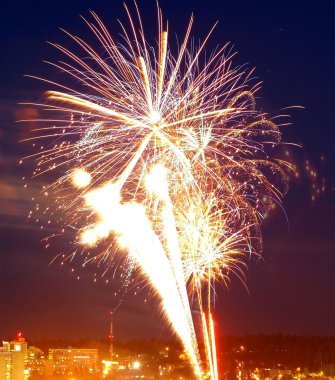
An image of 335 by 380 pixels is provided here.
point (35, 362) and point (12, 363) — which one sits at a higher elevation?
point (35, 362)

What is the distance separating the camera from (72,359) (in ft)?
314

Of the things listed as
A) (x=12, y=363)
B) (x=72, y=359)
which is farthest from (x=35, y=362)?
(x=12, y=363)

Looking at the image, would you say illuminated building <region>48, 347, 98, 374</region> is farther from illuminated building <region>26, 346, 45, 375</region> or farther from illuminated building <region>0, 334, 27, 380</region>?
illuminated building <region>0, 334, 27, 380</region>

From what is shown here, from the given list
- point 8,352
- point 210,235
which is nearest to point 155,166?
point 210,235

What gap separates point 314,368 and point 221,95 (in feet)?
227

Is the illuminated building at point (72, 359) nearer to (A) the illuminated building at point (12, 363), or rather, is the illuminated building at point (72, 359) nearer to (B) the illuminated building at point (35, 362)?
(B) the illuminated building at point (35, 362)

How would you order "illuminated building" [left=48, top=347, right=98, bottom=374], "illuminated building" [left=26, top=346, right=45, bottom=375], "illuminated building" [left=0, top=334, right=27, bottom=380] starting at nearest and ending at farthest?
"illuminated building" [left=0, top=334, right=27, bottom=380] → "illuminated building" [left=26, top=346, right=45, bottom=375] → "illuminated building" [left=48, top=347, right=98, bottom=374]

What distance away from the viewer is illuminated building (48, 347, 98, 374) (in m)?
91.5

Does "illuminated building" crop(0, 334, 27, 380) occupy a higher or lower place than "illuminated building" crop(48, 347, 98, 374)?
lower

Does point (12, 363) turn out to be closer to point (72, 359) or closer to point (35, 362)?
point (35, 362)

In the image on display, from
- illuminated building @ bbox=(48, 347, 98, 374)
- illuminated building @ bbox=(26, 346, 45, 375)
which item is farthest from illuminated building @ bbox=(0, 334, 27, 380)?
illuminated building @ bbox=(48, 347, 98, 374)

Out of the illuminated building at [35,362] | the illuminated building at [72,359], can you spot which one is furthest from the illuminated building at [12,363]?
the illuminated building at [72,359]

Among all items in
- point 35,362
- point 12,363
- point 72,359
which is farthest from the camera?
point 72,359

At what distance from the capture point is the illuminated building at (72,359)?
91.5 metres
